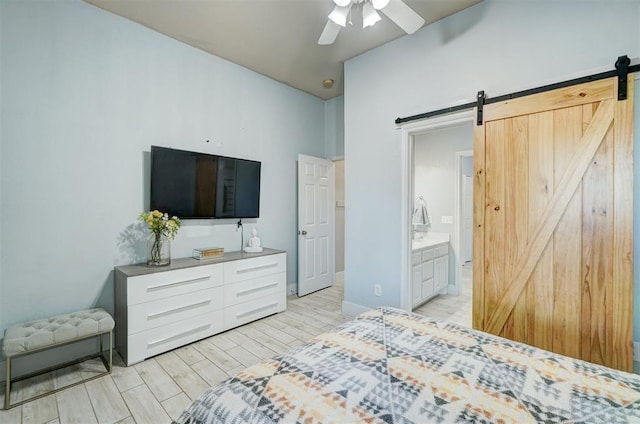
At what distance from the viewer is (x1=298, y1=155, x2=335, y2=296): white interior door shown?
159 inches

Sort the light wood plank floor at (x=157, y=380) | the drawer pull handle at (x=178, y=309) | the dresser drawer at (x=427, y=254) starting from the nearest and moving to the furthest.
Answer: the light wood plank floor at (x=157, y=380)
the drawer pull handle at (x=178, y=309)
the dresser drawer at (x=427, y=254)

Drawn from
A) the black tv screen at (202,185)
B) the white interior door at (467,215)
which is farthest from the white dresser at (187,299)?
the white interior door at (467,215)

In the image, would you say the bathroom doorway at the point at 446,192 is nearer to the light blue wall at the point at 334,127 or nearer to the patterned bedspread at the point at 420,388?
the light blue wall at the point at 334,127

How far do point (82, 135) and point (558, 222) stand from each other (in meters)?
3.75

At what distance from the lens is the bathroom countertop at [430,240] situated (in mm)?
3487

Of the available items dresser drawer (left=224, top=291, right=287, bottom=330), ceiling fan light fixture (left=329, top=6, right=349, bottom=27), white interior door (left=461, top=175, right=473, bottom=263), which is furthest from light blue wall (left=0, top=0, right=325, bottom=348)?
white interior door (left=461, top=175, right=473, bottom=263)

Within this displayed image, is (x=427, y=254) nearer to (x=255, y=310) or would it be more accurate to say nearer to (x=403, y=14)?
(x=255, y=310)

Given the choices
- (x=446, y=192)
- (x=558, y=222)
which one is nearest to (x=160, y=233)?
(x=558, y=222)

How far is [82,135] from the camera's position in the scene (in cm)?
236

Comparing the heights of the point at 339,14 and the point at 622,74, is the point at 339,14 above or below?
above

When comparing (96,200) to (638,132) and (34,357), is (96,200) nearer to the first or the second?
(34,357)

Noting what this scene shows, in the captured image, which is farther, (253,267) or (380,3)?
(253,267)

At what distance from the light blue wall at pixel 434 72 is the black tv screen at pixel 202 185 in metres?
1.24

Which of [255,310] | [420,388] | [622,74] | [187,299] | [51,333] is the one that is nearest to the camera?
[420,388]
